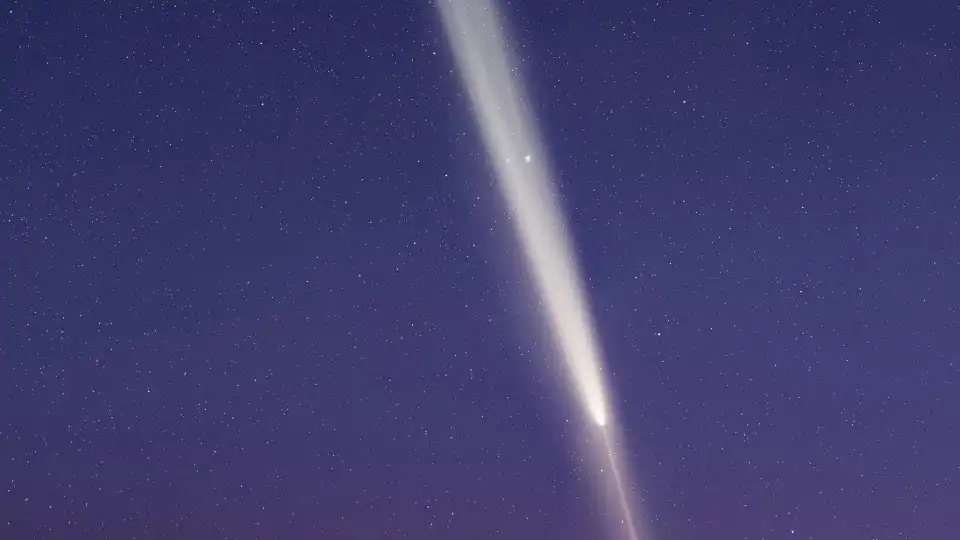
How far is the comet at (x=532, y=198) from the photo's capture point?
2139 mm

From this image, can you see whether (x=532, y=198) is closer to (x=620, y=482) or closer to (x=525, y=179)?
(x=525, y=179)

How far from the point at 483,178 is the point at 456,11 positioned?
517 mm

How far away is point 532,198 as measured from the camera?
2162mm

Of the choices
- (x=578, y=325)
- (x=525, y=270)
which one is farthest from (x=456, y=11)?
(x=578, y=325)

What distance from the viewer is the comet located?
7.02 ft

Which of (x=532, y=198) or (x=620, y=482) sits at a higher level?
(x=532, y=198)

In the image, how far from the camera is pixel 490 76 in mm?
2170

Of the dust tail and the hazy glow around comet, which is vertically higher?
the hazy glow around comet

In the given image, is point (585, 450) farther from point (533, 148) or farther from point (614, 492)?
point (533, 148)

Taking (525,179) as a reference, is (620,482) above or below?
below

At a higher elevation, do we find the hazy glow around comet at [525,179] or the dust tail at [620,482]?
the hazy glow around comet at [525,179]

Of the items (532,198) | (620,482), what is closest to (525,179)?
(532,198)

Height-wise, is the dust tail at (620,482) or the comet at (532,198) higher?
the comet at (532,198)

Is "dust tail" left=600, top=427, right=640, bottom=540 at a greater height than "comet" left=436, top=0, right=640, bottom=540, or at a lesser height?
lesser
